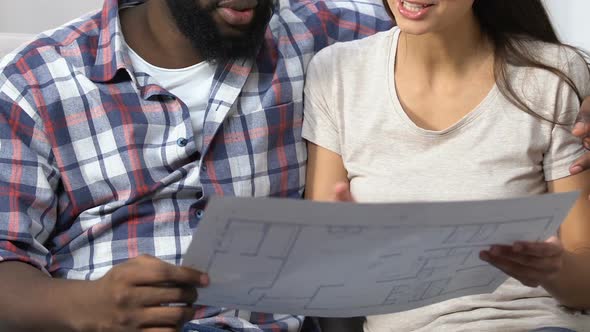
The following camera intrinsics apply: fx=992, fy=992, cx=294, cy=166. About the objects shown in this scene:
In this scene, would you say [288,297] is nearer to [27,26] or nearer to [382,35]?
[382,35]

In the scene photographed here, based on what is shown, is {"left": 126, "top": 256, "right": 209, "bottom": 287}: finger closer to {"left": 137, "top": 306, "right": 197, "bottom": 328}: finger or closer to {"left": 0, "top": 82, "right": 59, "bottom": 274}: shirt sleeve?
{"left": 137, "top": 306, "right": 197, "bottom": 328}: finger

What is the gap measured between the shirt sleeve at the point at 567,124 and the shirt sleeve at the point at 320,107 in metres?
0.30

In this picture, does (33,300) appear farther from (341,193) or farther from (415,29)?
(415,29)

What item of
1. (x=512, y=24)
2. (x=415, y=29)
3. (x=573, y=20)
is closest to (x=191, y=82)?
(x=415, y=29)

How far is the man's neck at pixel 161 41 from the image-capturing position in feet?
4.74

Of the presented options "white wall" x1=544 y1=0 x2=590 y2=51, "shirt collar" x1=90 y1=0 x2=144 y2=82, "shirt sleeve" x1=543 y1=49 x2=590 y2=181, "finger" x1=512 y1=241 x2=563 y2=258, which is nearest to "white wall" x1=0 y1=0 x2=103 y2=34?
"shirt collar" x1=90 y1=0 x2=144 y2=82

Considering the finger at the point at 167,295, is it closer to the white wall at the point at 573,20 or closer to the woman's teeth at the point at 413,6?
the woman's teeth at the point at 413,6

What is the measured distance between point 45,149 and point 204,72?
26 centimetres

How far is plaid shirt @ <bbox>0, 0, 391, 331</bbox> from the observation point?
1333mm

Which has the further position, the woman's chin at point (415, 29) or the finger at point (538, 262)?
the woman's chin at point (415, 29)

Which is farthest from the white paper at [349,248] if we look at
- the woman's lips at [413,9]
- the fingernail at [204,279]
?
the woman's lips at [413,9]

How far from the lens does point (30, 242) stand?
1.31 metres

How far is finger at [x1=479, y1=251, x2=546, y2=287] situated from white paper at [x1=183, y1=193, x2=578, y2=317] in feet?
0.05

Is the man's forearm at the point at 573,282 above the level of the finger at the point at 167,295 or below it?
below
